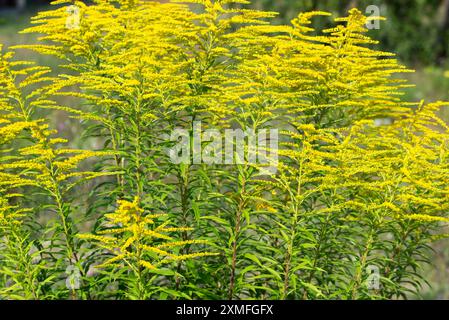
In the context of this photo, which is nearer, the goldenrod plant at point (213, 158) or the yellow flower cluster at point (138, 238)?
the yellow flower cluster at point (138, 238)

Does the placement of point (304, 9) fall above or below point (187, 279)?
above

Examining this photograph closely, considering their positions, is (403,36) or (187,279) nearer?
(187,279)

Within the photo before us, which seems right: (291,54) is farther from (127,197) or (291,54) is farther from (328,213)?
(127,197)

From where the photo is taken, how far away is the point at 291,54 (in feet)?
14.5

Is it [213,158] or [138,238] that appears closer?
[138,238]

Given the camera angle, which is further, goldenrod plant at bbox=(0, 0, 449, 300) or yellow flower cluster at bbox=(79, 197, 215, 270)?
goldenrod plant at bbox=(0, 0, 449, 300)

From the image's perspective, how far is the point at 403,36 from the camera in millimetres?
15555

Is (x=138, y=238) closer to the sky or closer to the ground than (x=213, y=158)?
closer to the ground

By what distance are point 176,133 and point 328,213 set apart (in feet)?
3.54

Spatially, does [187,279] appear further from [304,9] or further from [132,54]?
[304,9]
